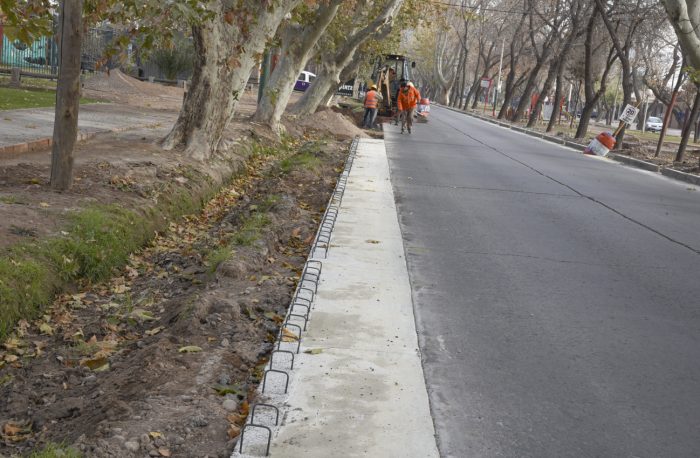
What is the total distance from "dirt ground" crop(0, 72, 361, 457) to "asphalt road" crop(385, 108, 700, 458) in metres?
1.23

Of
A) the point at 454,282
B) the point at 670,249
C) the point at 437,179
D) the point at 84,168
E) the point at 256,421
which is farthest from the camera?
the point at 437,179

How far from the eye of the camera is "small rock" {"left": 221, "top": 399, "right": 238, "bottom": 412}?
15.2 feet

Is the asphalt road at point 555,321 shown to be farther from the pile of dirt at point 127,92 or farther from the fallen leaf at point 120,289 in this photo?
the pile of dirt at point 127,92

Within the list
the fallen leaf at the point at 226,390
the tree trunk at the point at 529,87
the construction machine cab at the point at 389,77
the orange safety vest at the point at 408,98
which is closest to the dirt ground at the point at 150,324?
the fallen leaf at the point at 226,390

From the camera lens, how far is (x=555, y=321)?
679cm

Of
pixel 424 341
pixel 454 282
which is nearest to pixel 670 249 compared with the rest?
pixel 454 282

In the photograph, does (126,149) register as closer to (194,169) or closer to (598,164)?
(194,169)

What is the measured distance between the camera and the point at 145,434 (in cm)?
409

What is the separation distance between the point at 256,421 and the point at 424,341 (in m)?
1.94

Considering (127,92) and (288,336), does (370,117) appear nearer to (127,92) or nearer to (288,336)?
(127,92)

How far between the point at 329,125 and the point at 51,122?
43.6 feet

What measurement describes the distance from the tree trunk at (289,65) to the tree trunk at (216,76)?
6490 mm

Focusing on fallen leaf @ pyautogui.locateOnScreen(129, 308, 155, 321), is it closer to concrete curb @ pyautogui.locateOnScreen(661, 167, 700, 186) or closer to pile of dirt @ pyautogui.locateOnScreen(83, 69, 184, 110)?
concrete curb @ pyautogui.locateOnScreen(661, 167, 700, 186)

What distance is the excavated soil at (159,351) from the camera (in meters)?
4.32
